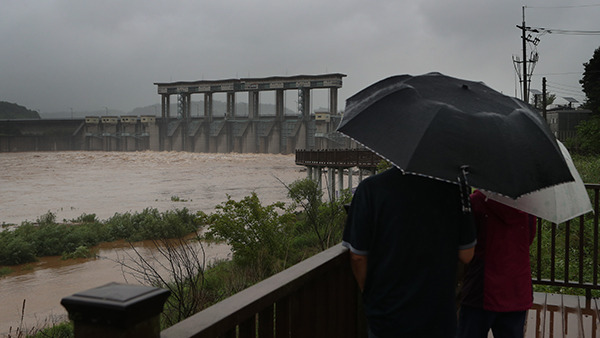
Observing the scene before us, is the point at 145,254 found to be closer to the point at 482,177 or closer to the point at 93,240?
the point at 93,240

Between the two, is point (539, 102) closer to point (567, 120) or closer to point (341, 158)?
point (567, 120)

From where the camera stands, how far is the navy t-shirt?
5.82 feet

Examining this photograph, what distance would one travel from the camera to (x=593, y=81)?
32.4 meters

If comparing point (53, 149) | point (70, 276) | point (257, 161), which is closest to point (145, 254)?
point (70, 276)

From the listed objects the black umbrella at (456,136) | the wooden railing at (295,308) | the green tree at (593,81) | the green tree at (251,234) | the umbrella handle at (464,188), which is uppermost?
the green tree at (593,81)

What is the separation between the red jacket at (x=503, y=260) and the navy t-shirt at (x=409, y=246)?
0.45 meters

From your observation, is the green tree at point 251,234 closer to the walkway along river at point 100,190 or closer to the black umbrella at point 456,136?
the walkway along river at point 100,190

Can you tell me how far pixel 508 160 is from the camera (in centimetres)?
176

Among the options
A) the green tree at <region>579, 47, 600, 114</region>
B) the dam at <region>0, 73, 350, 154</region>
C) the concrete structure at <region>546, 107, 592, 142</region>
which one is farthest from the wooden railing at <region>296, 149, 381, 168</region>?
the dam at <region>0, 73, 350, 154</region>

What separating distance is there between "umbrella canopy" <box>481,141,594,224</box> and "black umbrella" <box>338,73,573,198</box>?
0.37 meters

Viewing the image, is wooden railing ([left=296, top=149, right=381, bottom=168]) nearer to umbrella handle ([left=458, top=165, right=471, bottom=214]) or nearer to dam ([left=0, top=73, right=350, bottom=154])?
umbrella handle ([left=458, top=165, right=471, bottom=214])

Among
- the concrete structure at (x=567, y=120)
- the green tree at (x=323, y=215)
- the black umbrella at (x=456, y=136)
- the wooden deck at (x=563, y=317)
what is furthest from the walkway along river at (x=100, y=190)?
the concrete structure at (x=567, y=120)

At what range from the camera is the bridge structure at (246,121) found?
75.9 meters

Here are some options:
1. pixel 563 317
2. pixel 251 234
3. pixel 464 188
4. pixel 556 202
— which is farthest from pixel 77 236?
pixel 464 188
